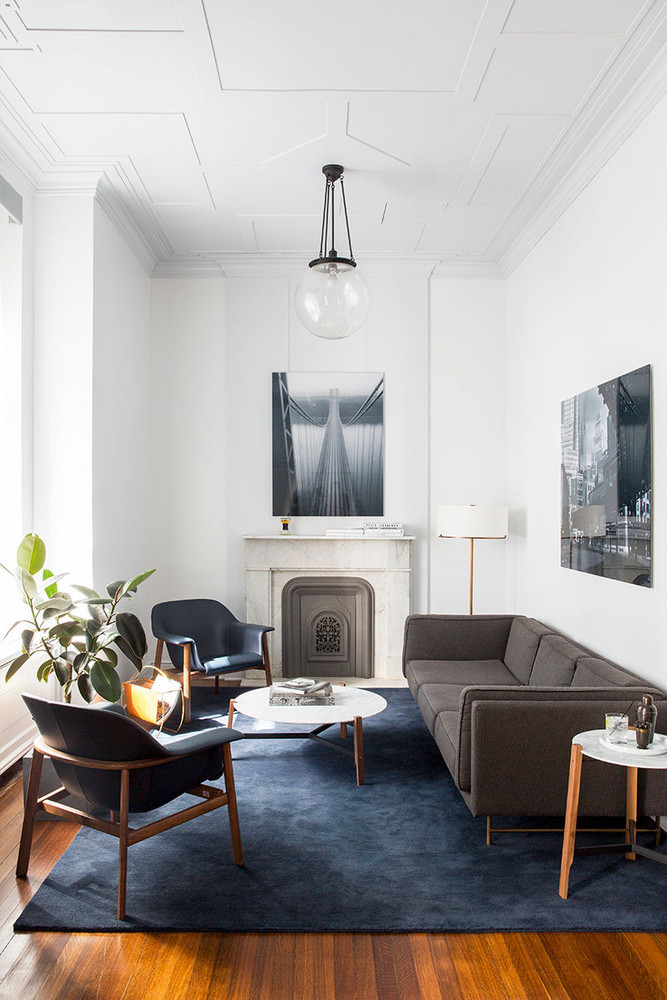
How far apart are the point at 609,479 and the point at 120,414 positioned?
3.20 metres

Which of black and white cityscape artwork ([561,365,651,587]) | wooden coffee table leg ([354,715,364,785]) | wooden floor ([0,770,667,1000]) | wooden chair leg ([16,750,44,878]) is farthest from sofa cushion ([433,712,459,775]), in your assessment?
wooden chair leg ([16,750,44,878])

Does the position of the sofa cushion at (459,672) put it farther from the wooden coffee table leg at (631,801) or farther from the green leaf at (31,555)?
the green leaf at (31,555)

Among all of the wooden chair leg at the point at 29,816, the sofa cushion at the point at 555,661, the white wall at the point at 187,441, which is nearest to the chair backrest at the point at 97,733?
the wooden chair leg at the point at 29,816

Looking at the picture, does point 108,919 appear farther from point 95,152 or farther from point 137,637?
point 95,152

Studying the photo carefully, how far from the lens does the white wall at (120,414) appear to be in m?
4.74

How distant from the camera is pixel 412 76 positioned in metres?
3.51

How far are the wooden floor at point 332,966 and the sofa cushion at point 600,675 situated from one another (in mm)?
1033

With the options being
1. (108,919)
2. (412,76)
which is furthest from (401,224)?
(108,919)

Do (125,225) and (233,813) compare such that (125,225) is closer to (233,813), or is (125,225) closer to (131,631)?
(131,631)

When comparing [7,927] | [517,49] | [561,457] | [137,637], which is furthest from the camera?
[561,457]

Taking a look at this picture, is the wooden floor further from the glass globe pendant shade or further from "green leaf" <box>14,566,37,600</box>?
the glass globe pendant shade

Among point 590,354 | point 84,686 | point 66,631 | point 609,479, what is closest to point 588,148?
point 590,354

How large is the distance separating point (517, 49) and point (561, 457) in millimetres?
2329

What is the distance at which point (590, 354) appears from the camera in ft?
14.0
